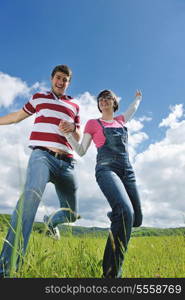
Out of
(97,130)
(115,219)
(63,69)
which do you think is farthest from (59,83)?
(115,219)

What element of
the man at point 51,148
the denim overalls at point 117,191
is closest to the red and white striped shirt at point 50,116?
the man at point 51,148

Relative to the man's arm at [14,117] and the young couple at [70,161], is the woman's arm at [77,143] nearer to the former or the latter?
the young couple at [70,161]

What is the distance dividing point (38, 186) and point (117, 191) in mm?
862

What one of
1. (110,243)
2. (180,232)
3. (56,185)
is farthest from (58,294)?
(180,232)

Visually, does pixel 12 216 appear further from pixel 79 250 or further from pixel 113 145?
pixel 113 145

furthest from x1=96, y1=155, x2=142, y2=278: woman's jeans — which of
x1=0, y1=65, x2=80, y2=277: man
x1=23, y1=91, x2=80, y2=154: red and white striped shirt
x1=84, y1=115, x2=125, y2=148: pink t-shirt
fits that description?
x1=23, y1=91, x2=80, y2=154: red and white striped shirt

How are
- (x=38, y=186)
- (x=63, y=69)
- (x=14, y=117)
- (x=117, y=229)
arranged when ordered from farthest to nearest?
(x=14, y=117) < (x=63, y=69) < (x=38, y=186) < (x=117, y=229)

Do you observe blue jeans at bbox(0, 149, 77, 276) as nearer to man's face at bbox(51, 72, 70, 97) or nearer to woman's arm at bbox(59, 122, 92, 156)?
woman's arm at bbox(59, 122, 92, 156)

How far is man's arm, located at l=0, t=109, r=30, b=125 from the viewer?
4516mm

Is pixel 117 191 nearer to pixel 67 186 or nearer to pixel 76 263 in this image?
pixel 76 263

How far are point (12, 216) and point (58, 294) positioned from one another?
4.09 feet

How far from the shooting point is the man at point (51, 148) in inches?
143

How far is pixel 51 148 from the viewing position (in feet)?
13.3

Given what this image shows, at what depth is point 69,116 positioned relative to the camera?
442 cm
